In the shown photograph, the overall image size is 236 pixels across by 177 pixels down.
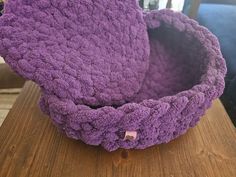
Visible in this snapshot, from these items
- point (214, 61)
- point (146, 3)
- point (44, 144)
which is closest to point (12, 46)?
point (44, 144)

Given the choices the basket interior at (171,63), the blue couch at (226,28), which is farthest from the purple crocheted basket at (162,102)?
the blue couch at (226,28)

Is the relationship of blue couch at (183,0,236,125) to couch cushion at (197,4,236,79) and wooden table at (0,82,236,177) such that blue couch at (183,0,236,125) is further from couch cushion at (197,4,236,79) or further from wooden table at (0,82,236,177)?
wooden table at (0,82,236,177)

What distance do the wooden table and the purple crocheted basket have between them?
0.03m

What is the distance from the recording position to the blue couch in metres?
0.75

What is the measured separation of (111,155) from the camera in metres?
0.44

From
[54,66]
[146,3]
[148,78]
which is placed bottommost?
[146,3]

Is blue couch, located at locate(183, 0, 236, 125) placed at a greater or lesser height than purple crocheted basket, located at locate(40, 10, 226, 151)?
lesser

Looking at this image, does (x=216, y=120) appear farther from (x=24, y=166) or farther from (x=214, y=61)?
(x=24, y=166)

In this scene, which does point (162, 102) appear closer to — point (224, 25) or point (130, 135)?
point (130, 135)

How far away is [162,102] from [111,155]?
13 centimetres

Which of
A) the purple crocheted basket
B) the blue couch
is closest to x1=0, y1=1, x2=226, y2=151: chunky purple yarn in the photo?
the purple crocheted basket

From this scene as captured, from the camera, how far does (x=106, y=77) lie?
1.51 ft

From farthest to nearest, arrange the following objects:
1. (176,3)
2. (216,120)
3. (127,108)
Answer: 1. (176,3)
2. (216,120)
3. (127,108)

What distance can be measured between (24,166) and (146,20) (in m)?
0.35
